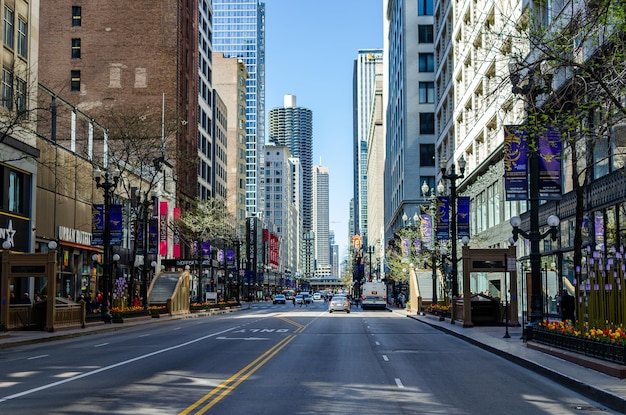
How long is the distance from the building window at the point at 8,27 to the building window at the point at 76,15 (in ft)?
140

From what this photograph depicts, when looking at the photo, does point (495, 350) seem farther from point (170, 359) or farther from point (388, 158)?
point (388, 158)

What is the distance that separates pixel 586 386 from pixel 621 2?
292 inches

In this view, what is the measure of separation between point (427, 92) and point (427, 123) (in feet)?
14.4

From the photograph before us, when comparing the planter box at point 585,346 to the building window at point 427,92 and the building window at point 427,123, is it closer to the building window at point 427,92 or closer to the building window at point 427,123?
the building window at point 427,123

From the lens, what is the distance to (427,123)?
103750 mm

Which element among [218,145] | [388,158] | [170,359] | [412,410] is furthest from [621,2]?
[388,158]

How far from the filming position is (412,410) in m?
12.1

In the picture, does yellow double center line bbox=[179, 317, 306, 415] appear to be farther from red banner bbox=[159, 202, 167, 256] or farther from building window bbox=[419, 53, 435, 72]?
building window bbox=[419, 53, 435, 72]

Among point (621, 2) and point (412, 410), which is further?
point (621, 2)

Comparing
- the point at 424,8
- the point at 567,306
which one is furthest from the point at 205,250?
the point at 424,8

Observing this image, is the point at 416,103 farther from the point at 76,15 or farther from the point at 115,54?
the point at 76,15

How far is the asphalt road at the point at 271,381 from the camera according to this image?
1234cm

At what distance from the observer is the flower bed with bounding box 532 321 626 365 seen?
15531mm

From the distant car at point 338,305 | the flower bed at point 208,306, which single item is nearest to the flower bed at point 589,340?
the flower bed at point 208,306
